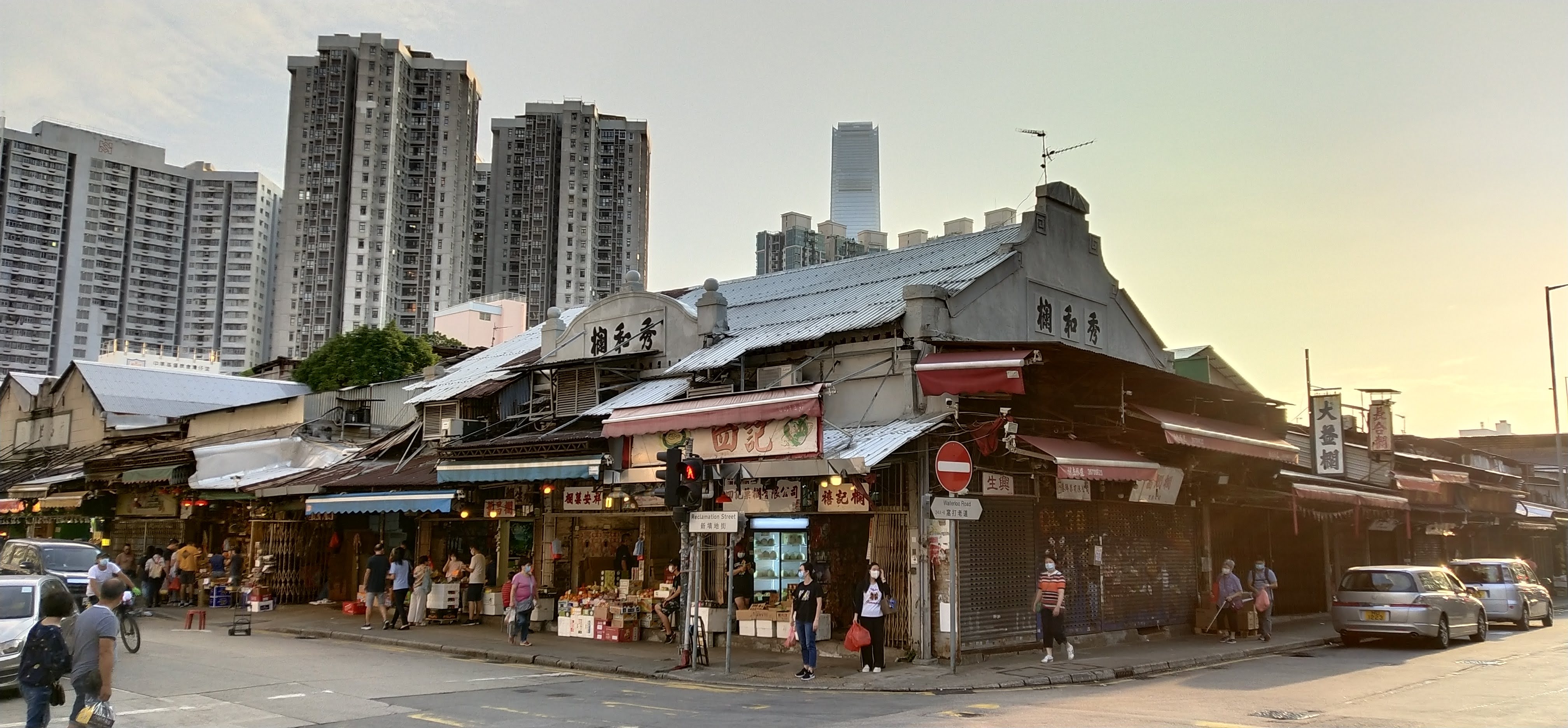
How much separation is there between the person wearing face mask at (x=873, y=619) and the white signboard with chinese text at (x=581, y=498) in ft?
25.4

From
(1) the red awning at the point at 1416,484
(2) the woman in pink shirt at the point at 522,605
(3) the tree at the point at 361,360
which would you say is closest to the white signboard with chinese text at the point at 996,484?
(2) the woman in pink shirt at the point at 522,605

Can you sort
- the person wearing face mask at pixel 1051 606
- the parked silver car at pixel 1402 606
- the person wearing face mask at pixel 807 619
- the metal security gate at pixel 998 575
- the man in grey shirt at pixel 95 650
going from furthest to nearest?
the parked silver car at pixel 1402 606, the metal security gate at pixel 998 575, the person wearing face mask at pixel 1051 606, the person wearing face mask at pixel 807 619, the man in grey shirt at pixel 95 650

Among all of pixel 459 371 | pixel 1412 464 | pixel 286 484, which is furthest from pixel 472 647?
pixel 1412 464

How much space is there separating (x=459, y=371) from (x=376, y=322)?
331ft

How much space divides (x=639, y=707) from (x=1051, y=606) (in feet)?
24.5

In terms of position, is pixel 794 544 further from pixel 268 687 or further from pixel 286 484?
pixel 286 484

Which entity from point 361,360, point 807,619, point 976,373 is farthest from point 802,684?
point 361,360

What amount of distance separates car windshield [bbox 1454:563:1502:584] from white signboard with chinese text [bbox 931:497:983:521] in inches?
689

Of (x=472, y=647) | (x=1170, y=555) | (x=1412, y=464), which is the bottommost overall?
(x=472, y=647)

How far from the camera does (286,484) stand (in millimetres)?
26531

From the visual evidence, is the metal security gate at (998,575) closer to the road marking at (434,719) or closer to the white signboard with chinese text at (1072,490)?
the white signboard with chinese text at (1072,490)

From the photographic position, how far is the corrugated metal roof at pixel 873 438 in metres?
15.8

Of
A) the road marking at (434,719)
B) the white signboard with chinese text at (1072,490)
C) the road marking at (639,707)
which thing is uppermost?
the white signboard with chinese text at (1072,490)

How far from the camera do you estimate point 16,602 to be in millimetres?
12992
